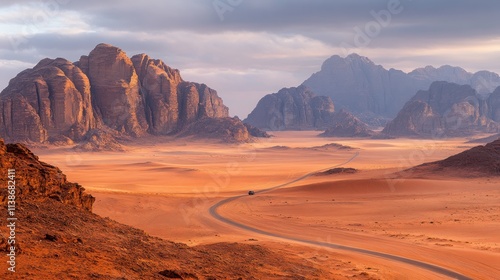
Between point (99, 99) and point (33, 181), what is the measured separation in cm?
9396

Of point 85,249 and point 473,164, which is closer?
point 85,249

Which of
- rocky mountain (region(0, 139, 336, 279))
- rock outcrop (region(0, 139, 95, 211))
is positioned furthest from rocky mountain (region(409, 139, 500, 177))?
rock outcrop (region(0, 139, 95, 211))

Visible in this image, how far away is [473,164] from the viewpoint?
54781 millimetres

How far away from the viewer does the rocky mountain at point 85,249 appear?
38.7ft

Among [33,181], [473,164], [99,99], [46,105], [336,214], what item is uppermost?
[99,99]

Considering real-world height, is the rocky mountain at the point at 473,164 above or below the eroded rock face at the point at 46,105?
below

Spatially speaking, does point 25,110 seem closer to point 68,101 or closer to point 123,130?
point 68,101

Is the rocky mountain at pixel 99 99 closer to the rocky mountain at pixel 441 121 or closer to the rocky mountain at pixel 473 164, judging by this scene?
the rocky mountain at pixel 473 164

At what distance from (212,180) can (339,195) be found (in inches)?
822

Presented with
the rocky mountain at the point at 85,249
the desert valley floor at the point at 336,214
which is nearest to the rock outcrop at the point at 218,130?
the desert valley floor at the point at 336,214

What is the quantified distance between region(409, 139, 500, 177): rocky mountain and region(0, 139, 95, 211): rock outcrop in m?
43.4

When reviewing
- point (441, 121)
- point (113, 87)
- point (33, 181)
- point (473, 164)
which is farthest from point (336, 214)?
point (441, 121)

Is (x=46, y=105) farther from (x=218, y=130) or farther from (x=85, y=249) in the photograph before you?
(x=85, y=249)

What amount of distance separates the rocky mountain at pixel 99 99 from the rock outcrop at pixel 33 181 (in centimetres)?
7762
